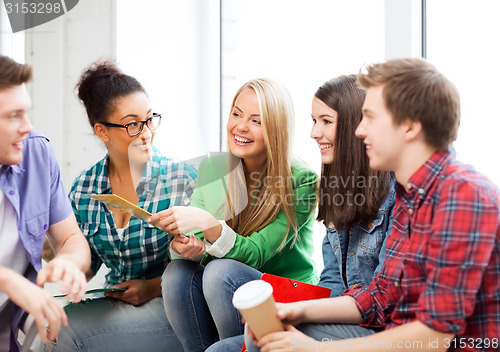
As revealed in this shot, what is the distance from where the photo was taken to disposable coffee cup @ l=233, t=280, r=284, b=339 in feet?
3.16

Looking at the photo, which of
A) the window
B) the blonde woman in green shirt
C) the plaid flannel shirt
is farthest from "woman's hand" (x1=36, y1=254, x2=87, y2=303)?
the window

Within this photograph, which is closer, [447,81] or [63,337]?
[447,81]

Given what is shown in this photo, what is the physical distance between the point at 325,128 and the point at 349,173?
0.13 meters

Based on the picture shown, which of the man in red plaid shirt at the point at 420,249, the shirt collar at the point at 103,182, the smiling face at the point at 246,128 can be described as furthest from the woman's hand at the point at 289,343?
the shirt collar at the point at 103,182

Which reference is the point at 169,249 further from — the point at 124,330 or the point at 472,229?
the point at 472,229

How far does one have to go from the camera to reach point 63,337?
1.46m

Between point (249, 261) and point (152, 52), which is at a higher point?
point (152, 52)

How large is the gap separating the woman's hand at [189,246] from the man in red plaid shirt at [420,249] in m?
0.42

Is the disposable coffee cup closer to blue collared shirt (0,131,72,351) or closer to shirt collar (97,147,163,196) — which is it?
blue collared shirt (0,131,72,351)

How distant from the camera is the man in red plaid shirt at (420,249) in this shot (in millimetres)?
856

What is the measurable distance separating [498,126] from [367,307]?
0.59 meters

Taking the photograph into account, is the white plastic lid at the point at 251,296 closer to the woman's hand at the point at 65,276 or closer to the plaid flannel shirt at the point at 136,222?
the woman's hand at the point at 65,276

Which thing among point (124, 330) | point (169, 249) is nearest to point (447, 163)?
point (169, 249)

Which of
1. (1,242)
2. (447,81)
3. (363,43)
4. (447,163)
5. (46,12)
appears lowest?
(1,242)
